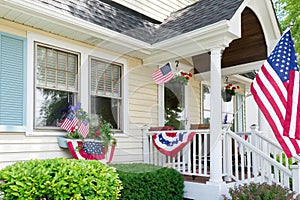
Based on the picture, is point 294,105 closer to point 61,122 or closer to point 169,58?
point 169,58

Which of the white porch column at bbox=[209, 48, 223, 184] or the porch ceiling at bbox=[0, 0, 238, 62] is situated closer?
the porch ceiling at bbox=[0, 0, 238, 62]

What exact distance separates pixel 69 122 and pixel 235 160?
2.84 m

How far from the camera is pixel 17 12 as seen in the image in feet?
13.9

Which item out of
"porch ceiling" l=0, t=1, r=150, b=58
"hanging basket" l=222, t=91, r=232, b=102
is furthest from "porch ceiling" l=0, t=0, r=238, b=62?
"hanging basket" l=222, t=91, r=232, b=102

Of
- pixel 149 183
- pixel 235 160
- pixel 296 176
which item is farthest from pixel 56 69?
pixel 296 176

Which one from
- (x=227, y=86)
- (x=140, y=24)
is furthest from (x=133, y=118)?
(x=227, y=86)

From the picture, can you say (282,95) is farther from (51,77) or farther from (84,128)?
(51,77)

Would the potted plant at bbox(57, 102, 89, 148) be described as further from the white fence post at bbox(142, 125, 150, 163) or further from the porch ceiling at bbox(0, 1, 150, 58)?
the white fence post at bbox(142, 125, 150, 163)

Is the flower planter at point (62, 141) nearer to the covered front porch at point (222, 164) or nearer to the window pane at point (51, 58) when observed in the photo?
the window pane at point (51, 58)

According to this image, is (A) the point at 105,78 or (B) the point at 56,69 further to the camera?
(A) the point at 105,78

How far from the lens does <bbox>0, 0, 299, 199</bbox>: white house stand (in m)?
4.47

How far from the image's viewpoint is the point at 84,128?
508 centimetres

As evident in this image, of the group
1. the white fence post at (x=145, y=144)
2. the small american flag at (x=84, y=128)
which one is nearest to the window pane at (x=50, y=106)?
Answer: the small american flag at (x=84, y=128)

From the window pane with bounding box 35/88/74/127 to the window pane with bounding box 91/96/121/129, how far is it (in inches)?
19.5
